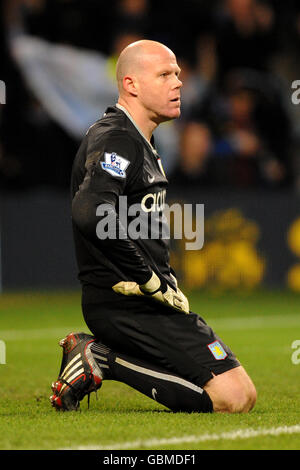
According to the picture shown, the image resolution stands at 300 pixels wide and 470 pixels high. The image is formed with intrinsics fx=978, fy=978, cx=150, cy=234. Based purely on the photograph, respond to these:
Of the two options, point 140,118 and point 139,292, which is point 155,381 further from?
point 140,118

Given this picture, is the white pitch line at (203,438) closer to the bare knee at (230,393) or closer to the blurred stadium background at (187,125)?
the bare knee at (230,393)

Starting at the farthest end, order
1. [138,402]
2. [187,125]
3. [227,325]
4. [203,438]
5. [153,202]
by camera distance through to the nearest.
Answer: [187,125] → [227,325] → [138,402] → [153,202] → [203,438]

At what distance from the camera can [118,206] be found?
5.10 m

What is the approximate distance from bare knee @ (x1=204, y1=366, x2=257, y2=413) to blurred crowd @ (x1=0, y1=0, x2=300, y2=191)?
8571 millimetres

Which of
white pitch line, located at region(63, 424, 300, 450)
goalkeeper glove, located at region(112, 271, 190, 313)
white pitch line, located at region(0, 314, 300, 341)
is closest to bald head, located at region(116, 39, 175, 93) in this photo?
goalkeeper glove, located at region(112, 271, 190, 313)

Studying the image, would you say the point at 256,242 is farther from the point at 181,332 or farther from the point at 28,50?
the point at 181,332

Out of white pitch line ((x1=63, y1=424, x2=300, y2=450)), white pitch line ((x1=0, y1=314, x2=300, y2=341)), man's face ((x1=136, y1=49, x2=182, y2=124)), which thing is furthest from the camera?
white pitch line ((x1=0, y1=314, x2=300, y2=341))

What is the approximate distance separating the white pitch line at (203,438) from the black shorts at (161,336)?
2.26ft

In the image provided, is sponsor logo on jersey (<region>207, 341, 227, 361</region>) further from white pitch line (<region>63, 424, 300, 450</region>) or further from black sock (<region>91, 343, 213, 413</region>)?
white pitch line (<region>63, 424, 300, 450</region>)

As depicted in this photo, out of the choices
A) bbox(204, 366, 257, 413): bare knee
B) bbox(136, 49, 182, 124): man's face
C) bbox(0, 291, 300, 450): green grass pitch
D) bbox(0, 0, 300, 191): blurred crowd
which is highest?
bbox(0, 0, 300, 191): blurred crowd

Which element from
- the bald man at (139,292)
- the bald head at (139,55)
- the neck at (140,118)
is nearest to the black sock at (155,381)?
the bald man at (139,292)

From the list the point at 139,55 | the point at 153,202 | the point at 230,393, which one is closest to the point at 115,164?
the point at 153,202

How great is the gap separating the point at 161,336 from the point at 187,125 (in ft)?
28.6

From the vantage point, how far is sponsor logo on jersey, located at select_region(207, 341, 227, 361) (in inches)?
203
